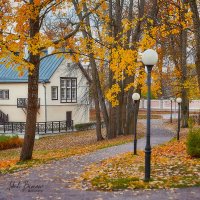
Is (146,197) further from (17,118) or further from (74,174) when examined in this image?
(17,118)

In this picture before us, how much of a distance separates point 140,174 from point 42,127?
83.0ft

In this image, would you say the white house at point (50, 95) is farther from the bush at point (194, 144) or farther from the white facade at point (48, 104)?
the bush at point (194, 144)

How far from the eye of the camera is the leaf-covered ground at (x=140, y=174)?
914 centimetres

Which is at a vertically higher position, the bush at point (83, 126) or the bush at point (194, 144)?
the bush at point (194, 144)

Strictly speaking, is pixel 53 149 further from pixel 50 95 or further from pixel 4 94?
pixel 4 94

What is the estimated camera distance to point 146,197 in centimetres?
810

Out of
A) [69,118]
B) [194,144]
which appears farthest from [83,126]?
[194,144]

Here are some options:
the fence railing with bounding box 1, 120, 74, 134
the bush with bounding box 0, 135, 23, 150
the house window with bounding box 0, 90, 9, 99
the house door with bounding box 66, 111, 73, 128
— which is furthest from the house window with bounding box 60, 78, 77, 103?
the bush with bounding box 0, 135, 23, 150

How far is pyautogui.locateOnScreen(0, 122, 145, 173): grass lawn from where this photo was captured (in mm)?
14381

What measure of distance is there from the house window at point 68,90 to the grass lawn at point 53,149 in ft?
21.6

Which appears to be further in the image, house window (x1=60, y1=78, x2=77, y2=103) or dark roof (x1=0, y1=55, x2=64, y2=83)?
house window (x1=60, y1=78, x2=77, y2=103)

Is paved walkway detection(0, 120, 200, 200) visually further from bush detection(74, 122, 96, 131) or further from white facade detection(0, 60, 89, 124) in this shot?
bush detection(74, 122, 96, 131)

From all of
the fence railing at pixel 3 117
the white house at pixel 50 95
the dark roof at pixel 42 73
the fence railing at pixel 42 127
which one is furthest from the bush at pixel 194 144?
the fence railing at pixel 3 117

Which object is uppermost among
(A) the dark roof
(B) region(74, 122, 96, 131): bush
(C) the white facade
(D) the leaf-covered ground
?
(A) the dark roof
